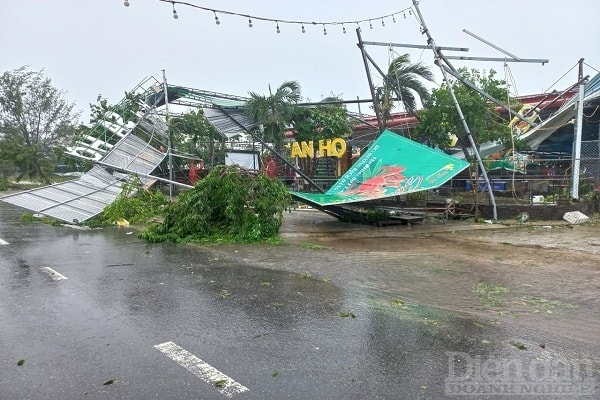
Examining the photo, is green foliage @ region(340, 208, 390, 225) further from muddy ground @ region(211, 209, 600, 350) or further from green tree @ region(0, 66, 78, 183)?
green tree @ region(0, 66, 78, 183)

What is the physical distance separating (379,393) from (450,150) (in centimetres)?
1971

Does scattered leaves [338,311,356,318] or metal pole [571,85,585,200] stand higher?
metal pole [571,85,585,200]

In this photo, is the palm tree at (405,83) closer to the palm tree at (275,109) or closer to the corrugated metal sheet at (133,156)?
the palm tree at (275,109)

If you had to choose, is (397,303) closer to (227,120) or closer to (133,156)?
(133,156)

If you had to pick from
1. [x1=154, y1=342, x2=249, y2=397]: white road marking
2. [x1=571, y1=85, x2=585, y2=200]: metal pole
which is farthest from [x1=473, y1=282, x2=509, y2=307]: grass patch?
[x1=571, y1=85, x2=585, y2=200]: metal pole

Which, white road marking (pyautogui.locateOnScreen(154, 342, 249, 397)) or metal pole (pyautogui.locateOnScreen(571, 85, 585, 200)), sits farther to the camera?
metal pole (pyautogui.locateOnScreen(571, 85, 585, 200))

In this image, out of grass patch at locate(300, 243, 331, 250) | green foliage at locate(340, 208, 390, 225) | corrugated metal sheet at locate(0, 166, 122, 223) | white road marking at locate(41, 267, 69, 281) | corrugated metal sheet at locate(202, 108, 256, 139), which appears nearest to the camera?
white road marking at locate(41, 267, 69, 281)

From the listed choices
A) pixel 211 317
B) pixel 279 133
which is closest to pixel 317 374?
pixel 211 317

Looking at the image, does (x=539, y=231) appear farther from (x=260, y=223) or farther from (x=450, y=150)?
(x=450, y=150)

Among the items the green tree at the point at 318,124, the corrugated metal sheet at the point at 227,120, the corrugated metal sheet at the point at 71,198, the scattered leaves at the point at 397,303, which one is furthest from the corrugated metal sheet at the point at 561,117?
the corrugated metal sheet at the point at 71,198

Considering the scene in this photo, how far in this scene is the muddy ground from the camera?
17.5ft

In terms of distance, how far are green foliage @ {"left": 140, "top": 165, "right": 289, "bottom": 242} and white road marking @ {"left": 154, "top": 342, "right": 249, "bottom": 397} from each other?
20.7 ft

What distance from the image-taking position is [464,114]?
52.9ft

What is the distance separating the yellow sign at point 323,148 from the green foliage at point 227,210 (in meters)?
8.16
